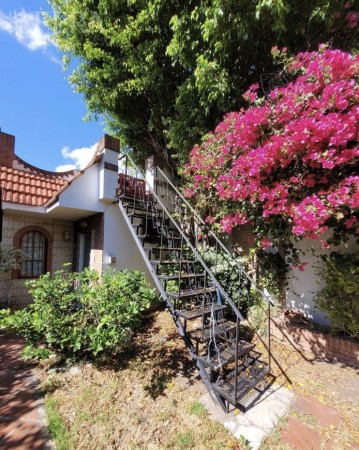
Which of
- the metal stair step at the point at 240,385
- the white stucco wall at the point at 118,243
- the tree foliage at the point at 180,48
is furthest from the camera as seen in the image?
the white stucco wall at the point at 118,243

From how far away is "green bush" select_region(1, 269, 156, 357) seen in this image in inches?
131

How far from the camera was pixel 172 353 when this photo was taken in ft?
13.4

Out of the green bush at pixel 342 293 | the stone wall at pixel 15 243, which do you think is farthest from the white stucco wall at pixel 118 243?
the green bush at pixel 342 293

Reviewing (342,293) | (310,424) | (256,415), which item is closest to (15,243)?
Result: (256,415)

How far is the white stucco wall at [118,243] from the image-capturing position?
6.41 meters

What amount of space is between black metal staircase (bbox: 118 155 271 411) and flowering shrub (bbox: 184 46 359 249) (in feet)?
3.53

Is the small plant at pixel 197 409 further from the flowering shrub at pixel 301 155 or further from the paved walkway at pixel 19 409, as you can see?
the flowering shrub at pixel 301 155

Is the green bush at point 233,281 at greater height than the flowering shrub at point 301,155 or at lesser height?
lesser

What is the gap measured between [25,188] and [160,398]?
254 inches

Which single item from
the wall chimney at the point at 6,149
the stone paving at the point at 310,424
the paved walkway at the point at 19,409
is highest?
the wall chimney at the point at 6,149

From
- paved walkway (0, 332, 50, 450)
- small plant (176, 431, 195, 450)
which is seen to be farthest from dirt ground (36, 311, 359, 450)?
paved walkway (0, 332, 50, 450)

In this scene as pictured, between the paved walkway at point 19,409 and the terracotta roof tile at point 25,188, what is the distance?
3.95 metres

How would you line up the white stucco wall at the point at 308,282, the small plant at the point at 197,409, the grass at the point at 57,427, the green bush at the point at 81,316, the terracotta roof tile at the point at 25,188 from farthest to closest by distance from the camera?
the terracotta roof tile at the point at 25,188 → the white stucco wall at the point at 308,282 → the green bush at the point at 81,316 → the small plant at the point at 197,409 → the grass at the point at 57,427

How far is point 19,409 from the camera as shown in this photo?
9.03 ft
